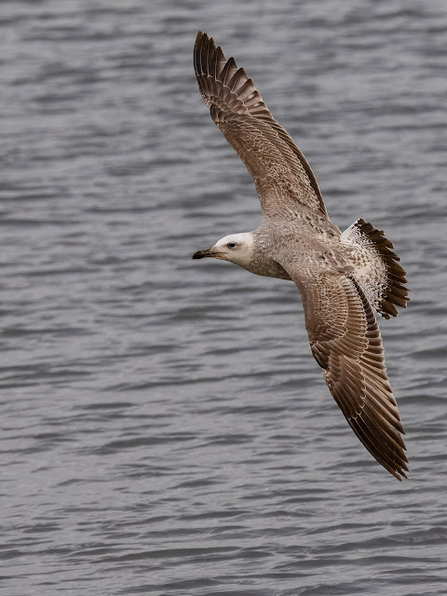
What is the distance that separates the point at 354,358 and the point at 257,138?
2375mm

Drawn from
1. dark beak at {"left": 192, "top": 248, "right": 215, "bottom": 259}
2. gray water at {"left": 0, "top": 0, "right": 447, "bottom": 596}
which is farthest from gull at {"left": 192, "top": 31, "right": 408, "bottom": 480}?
gray water at {"left": 0, "top": 0, "right": 447, "bottom": 596}

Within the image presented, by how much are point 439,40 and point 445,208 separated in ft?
18.8

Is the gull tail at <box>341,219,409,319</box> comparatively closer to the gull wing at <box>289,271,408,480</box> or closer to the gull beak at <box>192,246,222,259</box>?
the gull wing at <box>289,271,408,480</box>

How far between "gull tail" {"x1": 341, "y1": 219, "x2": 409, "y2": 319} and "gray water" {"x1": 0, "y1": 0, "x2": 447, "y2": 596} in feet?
5.25

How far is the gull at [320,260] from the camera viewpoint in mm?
9039

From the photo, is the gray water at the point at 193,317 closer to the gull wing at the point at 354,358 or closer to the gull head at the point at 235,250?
the gull wing at the point at 354,358

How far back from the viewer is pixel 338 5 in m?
22.7

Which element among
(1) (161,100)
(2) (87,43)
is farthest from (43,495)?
(2) (87,43)

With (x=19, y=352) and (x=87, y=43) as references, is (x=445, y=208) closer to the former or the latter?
(x=19, y=352)

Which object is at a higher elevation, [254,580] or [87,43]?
[87,43]

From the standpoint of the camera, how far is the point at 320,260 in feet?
31.5

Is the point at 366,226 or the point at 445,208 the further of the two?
the point at 445,208

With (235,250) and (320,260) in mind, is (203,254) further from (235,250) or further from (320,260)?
(320,260)

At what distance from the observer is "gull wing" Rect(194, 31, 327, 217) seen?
10.5 meters
